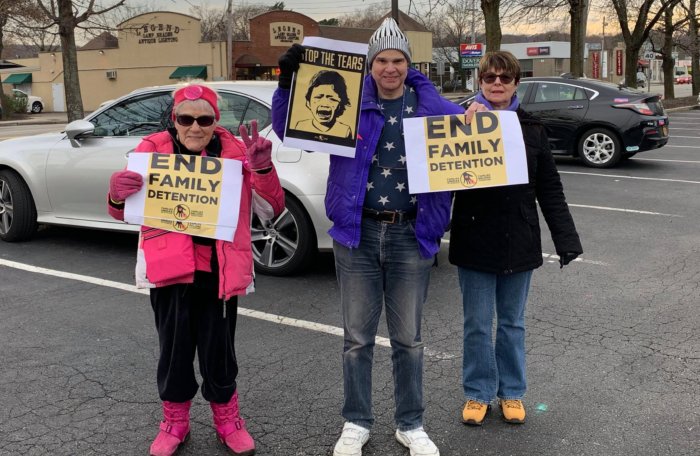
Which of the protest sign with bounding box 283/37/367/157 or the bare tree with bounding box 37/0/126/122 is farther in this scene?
the bare tree with bounding box 37/0/126/122

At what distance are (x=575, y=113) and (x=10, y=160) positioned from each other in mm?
9075

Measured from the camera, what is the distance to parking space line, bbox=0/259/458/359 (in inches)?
167

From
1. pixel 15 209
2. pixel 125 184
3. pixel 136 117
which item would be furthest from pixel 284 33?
pixel 125 184

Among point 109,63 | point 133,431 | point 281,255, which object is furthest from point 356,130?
point 109,63

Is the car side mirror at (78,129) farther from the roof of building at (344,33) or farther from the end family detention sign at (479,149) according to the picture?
the roof of building at (344,33)

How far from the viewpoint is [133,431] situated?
3.20 m

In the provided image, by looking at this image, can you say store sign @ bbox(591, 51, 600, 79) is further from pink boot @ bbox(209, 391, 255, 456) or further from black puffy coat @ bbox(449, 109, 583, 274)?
pink boot @ bbox(209, 391, 255, 456)

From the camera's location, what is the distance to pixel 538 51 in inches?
3071

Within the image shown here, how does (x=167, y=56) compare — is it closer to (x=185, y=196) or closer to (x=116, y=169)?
(x=116, y=169)

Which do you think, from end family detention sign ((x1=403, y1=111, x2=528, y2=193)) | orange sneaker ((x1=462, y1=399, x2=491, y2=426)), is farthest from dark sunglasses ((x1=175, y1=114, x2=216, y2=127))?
orange sneaker ((x1=462, y1=399, x2=491, y2=426))

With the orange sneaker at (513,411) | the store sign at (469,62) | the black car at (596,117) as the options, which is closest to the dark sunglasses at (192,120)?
the orange sneaker at (513,411)

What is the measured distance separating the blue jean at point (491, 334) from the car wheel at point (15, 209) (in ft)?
16.9

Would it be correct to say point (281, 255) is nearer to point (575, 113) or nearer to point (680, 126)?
point (575, 113)

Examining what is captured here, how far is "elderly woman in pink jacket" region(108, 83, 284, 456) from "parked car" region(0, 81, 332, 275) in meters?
1.92
